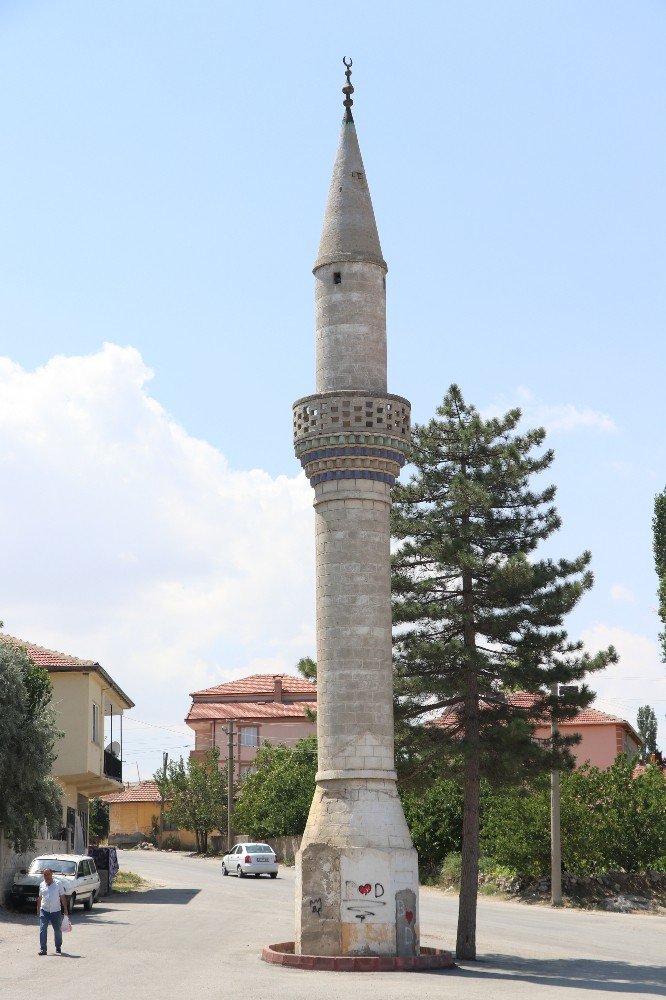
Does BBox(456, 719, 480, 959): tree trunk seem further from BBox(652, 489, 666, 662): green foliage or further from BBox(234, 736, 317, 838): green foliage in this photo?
BBox(234, 736, 317, 838): green foliage

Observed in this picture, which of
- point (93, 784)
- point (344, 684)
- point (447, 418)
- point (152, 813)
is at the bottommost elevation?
point (152, 813)

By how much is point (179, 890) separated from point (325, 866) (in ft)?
73.1

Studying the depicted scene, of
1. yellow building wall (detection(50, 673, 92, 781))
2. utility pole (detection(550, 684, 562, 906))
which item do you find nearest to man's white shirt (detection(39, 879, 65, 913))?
yellow building wall (detection(50, 673, 92, 781))

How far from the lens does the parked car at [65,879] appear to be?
104ft

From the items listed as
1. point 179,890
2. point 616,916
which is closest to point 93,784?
point 179,890

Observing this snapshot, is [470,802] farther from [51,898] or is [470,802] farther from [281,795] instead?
[281,795]

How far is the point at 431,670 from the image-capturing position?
87.4 feet

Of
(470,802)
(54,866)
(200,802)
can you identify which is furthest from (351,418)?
(200,802)

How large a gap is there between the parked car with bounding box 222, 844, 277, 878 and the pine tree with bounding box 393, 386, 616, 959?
81.0ft

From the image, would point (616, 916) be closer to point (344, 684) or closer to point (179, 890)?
point (179, 890)

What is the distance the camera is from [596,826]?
1608 inches

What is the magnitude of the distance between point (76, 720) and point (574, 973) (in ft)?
76.4

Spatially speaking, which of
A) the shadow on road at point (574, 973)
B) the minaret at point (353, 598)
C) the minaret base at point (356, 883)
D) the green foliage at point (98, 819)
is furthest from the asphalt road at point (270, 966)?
the green foliage at point (98, 819)

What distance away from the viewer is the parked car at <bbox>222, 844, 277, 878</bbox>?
50000 millimetres
